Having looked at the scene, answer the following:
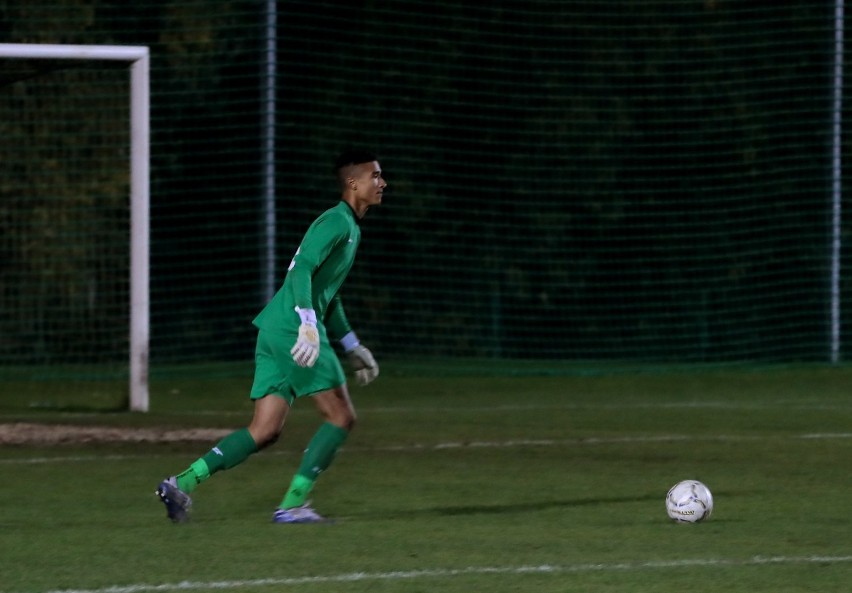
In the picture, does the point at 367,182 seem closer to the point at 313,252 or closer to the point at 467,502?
the point at 313,252

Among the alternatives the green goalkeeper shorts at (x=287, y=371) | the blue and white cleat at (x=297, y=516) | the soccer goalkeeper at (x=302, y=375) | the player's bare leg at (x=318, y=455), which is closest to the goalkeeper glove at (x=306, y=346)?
the soccer goalkeeper at (x=302, y=375)

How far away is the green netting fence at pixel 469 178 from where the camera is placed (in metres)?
18.8

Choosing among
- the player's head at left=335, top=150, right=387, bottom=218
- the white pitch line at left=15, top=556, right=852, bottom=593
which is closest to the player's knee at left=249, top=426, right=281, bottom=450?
the player's head at left=335, top=150, right=387, bottom=218

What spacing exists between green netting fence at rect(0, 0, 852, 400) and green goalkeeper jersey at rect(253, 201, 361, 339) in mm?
9722

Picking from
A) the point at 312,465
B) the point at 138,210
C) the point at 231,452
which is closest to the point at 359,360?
the point at 312,465

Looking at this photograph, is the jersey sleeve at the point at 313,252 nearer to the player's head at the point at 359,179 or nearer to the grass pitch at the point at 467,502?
the player's head at the point at 359,179

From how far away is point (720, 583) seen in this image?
639 cm

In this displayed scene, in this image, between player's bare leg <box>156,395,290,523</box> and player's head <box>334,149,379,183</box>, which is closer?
player's bare leg <box>156,395,290,523</box>

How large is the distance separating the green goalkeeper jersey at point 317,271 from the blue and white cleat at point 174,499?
88 centimetres

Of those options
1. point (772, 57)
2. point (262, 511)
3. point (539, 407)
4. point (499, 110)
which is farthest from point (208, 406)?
point (772, 57)

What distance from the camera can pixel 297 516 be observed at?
8.04 metres

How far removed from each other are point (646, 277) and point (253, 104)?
5497 millimetres

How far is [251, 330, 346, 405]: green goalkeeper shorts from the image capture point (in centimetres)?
806

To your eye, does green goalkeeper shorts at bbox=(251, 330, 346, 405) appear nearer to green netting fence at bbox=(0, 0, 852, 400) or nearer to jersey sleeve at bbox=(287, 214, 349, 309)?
jersey sleeve at bbox=(287, 214, 349, 309)
